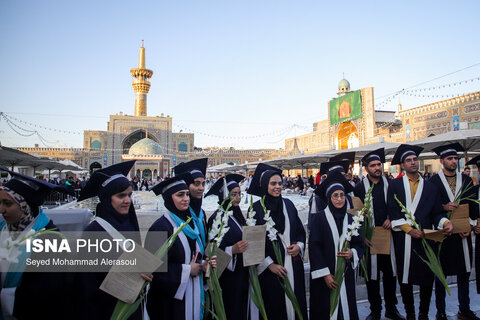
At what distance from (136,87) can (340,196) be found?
4831 cm

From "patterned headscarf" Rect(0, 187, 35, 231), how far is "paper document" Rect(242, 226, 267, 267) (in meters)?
1.35

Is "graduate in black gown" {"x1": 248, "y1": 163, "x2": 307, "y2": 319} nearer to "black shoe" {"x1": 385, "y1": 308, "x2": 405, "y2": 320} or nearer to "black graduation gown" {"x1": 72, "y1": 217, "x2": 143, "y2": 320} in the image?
"black shoe" {"x1": 385, "y1": 308, "x2": 405, "y2": 320}

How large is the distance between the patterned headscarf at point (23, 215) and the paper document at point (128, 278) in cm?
61

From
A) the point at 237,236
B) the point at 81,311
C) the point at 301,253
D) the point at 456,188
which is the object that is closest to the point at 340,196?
the point at 301,253

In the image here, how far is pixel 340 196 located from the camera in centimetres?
258

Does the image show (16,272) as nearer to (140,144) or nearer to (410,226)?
(410,226)

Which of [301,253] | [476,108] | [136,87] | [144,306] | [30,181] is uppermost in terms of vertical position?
[136,87]

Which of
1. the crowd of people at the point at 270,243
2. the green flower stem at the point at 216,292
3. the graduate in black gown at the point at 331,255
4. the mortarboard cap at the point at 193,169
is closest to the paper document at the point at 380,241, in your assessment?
the crowd of people at the point at 270,243

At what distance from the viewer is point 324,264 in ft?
8.15

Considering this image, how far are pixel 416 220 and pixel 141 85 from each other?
4798cm

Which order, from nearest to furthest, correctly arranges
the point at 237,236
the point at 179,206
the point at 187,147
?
the point at 179,206
the point at 237,236
the point at 187,147

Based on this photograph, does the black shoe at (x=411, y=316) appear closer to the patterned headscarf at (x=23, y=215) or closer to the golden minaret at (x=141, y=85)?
the patterned headscarf at (x=23, y=215)

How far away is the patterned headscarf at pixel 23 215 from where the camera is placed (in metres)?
1.81

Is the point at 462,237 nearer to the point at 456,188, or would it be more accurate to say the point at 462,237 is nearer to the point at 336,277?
the point at 456,188
